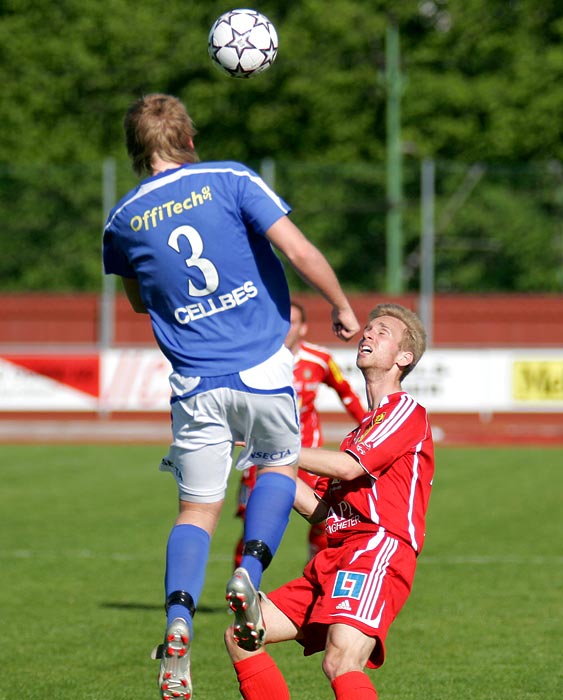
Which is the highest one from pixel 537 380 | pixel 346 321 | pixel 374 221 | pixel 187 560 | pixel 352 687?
pixel 346 321

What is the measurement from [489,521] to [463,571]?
285 centimetres

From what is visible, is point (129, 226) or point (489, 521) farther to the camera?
point (489, 521)

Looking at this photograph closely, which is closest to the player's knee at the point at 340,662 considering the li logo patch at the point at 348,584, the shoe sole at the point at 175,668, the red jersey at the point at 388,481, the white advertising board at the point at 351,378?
the li logo patch at the point at 348,584

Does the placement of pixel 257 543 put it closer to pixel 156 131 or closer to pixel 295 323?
pixel 156 131

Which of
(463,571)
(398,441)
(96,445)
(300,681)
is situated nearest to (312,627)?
(398,441)

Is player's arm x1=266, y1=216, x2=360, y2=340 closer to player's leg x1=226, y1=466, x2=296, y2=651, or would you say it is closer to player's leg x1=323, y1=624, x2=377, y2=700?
player's leg x1=226, y1=466, x2=296, y2=651

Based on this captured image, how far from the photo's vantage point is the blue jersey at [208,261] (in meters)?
4.73

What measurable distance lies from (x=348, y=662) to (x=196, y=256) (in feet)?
5.09

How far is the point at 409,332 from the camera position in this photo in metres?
5.23

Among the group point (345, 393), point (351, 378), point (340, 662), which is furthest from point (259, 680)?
point (351, 378)

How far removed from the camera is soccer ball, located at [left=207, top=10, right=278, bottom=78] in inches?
221

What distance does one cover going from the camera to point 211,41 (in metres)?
5.83

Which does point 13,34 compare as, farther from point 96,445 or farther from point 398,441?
point 398,441

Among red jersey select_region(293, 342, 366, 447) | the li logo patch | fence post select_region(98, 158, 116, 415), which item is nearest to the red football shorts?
the li logo patch
